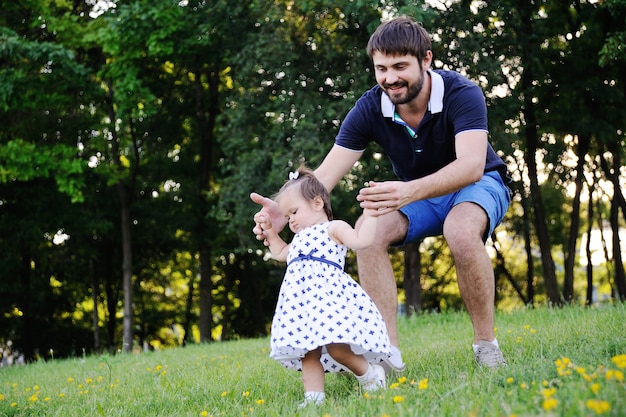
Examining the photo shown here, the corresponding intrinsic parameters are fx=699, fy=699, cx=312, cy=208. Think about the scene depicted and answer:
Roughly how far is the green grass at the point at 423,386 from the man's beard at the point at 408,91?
4.80 ft

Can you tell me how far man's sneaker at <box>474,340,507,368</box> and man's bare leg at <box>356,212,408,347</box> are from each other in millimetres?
461

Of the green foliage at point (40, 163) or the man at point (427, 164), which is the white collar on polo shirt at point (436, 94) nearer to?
the man at point (427, 164)

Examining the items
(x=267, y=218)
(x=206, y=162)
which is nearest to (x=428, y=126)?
(x=267, y=218)

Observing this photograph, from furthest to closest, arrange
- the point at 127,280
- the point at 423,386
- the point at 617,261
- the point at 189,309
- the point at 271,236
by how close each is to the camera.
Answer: the point at 189,309
the point at 617,261
the point at 127,280
the point at 271,236
the point at 423,386

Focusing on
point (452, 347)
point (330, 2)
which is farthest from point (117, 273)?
point (452, 347)

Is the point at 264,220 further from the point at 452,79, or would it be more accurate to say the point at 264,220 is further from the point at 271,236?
the point at 452,79

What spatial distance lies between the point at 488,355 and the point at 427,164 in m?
1.13

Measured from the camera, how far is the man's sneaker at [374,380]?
3447 millimetres

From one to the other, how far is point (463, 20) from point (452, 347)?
27.9 ft

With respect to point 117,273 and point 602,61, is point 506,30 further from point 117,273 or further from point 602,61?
point 117,273

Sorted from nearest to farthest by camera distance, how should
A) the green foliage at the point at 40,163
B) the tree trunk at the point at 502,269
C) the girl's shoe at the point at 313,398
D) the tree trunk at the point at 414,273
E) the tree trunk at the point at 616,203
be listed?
the girl's shoe at the point at 313,398 < the green foliage at the point at 40,163 < the tree trunk at the point at 414,273 < the tree trunk at the point at 616,203 < the tree trunk at the point at 502,269

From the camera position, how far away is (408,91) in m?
3.80

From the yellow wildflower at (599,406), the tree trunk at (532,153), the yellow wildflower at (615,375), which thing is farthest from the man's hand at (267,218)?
the tree trunk at (532,153)

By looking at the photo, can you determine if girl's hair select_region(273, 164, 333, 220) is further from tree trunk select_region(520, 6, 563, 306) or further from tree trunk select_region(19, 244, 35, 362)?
tree trunk select_region(19, 244, 35, 362)
